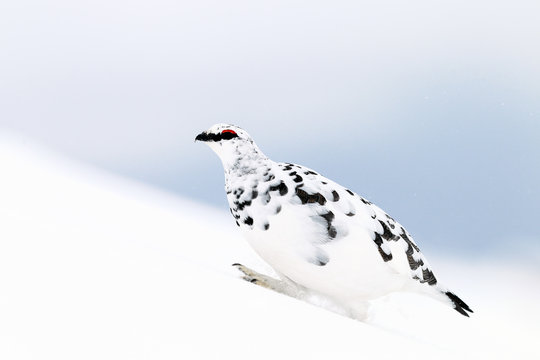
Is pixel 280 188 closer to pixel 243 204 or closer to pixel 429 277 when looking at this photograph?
pixel 243 204

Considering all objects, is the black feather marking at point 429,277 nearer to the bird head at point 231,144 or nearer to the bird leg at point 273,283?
the bird leg at point 273,283

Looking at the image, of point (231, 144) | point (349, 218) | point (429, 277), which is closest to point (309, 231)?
point (349, 218)

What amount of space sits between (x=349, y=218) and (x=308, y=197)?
1.09 ft

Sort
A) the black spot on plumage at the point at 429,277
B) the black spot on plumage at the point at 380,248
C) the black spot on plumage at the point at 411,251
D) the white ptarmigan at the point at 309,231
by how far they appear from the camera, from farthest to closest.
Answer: the black spot on plumage at the point at 429,277 < the black spot on plumage at the point at 411,251 < the black spot on plumage at the point at 380,248 < the white ptarmigan at the point at 309,231

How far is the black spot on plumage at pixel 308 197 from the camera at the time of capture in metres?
4.58

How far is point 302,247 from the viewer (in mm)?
4492

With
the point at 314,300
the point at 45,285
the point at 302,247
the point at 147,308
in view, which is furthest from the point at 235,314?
the point at 314,300

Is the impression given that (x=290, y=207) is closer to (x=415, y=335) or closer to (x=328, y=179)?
(x=328, y=179)

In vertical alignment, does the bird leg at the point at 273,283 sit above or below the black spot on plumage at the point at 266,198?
below

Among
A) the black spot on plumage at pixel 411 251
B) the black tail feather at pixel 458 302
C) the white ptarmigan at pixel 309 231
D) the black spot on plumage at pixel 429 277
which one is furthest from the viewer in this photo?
the black tail feather at pixel 458 302

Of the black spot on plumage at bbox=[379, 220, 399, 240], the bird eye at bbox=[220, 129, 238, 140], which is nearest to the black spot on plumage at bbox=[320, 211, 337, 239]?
the black spot on plumage at bbox=[379, 220, 399, 240]

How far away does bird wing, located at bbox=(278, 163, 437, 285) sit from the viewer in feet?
15.0

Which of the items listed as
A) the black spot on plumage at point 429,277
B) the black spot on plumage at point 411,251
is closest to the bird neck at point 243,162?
→ the black spot on plumage at point 411,251

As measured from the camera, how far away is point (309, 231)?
450cm
